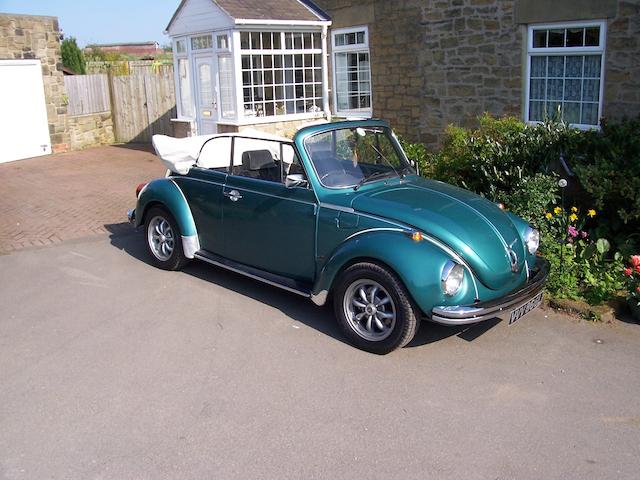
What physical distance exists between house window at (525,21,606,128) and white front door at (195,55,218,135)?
7.29 metres

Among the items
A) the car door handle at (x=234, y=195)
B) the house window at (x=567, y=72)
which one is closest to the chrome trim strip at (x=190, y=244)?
the car door handle at (x=234, y=195)

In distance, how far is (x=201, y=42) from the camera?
1520 cm

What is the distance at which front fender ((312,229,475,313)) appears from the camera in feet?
16.1

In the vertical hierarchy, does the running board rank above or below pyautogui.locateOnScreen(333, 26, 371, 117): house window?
below

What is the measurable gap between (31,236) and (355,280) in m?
5.99

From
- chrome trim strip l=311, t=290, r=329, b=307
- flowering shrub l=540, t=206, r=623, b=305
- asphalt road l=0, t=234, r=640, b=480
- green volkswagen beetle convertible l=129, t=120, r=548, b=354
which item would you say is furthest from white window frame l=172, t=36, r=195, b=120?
chrome trim strip l=311, t=290, r=329, b=307

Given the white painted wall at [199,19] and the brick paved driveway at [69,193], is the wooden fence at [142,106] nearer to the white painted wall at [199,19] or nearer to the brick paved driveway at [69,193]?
the brick paved driveway at [69,193]

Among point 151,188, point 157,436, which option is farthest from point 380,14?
point 157,436

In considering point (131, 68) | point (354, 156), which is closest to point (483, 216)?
point (354, 156)

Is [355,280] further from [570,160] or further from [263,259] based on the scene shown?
[570,160]

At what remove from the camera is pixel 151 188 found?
7465mm

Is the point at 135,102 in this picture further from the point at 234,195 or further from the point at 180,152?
the point at 234,195

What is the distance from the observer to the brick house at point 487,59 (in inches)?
375

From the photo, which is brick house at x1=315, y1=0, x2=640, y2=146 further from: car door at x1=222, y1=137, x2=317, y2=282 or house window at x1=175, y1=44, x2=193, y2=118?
car door at x1=222, y1=137, x2=317, y2=282
